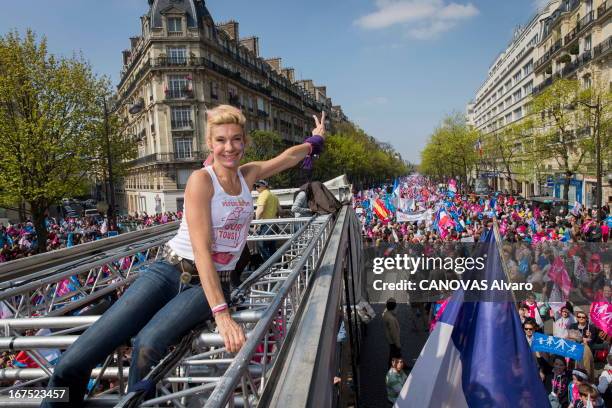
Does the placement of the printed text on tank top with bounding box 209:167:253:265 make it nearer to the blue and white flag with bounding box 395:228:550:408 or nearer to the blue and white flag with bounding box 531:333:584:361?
the blue and white flag with bounding box 395:228:550:408

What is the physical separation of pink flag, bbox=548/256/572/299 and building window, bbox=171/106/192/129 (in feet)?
114

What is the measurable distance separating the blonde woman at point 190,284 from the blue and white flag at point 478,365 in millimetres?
3128

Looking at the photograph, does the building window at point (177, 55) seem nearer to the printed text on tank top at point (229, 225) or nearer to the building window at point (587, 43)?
the building window at point (587, 43)

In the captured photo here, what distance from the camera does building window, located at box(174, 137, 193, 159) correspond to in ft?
128

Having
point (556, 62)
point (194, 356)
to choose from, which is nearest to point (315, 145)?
point (194, 356)

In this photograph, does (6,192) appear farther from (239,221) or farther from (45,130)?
(239,221)

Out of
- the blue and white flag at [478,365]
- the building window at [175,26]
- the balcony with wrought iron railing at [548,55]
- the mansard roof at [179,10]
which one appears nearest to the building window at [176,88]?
the building window at [175,26]

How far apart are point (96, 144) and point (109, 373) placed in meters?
18.9

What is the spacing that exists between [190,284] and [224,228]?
35cm

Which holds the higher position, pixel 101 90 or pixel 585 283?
pixel 101 90

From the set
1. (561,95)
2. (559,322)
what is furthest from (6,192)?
(561,95)

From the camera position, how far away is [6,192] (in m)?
16.5

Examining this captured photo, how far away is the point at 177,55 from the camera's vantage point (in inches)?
1508

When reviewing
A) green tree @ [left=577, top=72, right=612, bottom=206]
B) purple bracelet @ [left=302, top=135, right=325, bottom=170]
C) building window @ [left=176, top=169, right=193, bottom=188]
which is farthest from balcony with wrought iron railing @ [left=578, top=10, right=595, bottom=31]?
purple bracelet @ [left=302, top=135, right=325, bottom=170]
